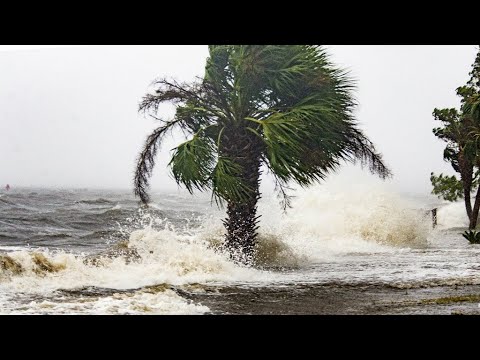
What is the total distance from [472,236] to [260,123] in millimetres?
2088

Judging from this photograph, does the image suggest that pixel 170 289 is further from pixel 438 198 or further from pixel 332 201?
pixel 438 198

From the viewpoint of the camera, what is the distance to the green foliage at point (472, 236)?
5.80m

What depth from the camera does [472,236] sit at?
582 cm

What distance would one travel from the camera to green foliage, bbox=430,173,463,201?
Result: 5402 mm

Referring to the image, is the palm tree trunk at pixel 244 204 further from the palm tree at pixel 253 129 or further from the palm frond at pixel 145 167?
the palm frond at pixel 145 167

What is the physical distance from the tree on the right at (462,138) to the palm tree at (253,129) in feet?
1.82

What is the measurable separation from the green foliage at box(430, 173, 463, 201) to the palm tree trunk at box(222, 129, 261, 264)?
4.66ft

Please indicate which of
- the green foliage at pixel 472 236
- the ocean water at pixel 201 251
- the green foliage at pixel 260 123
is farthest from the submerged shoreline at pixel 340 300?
the green foliage at pixel 260 123

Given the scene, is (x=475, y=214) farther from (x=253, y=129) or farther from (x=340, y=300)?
(x=253, y=129)

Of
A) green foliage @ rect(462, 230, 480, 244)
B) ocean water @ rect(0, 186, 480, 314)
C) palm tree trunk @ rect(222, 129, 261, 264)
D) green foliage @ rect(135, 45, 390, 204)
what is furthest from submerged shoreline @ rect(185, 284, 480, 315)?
green foliage @ rect(135, 45, 390, 204)

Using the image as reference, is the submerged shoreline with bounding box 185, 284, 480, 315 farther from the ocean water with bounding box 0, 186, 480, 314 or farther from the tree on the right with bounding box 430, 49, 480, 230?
the tree on the right with bounding box 430, 49, 480, 230

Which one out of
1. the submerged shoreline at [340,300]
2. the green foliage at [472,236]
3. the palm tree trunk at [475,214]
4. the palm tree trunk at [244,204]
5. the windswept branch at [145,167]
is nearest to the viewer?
the submerged shoreline at [340,300]

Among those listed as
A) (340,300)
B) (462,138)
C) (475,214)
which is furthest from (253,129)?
(475,214)
